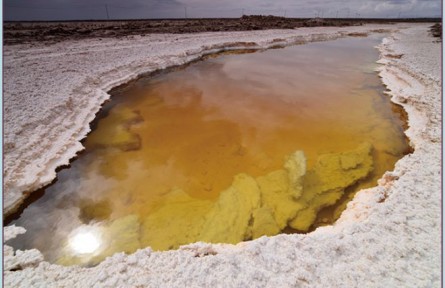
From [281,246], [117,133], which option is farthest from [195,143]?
[281,246]

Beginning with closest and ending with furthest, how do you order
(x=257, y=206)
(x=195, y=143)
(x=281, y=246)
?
(x=281, y=246) < (x=257, y=206) < (x=195, y=143)

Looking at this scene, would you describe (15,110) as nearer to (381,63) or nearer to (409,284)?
(409,284)

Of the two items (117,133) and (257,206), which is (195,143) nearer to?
(117,133)

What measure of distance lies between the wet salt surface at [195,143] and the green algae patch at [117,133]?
4 centimetres

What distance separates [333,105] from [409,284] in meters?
6.53

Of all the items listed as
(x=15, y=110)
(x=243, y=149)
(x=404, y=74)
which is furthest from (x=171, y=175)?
(x=404, y=74)

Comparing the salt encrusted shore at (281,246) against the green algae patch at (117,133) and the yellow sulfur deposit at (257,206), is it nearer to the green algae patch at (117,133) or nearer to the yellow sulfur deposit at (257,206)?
the green algae patch at (117,133)

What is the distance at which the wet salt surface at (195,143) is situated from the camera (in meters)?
3.95

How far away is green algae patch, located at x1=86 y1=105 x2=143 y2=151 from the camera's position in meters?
5.93

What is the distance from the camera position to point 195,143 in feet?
20.1

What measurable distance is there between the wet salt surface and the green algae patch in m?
0.04

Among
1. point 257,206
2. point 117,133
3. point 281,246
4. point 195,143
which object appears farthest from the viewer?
point 117,133

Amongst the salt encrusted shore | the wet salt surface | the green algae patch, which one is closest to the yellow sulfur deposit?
the wet salt surface

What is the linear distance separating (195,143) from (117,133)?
1.94m
